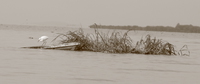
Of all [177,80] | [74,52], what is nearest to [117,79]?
[177,80]

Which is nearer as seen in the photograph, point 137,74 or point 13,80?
point 13,80

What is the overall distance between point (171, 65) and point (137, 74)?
4.21m

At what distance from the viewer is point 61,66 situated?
15586 mm

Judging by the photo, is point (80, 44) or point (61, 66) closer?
point (61, 66)

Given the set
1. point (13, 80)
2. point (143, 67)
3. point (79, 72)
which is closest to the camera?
point (13, 80)

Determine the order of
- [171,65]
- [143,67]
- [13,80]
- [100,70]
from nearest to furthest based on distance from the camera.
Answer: [13,80], [100,70], [143,67], [171,65]

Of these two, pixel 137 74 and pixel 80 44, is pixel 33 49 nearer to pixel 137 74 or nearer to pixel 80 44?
pixel 80 44

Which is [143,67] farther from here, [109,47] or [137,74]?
[109,47]

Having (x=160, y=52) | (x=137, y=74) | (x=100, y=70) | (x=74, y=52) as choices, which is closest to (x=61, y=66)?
(x=100, y=70)

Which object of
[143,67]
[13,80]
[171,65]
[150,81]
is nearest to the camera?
[13,80]

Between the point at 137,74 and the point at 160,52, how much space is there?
8837mm

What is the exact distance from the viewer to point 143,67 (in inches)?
662

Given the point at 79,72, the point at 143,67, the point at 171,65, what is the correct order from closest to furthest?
1. the point at 79,72
2. the point at 143,67
3. the point at 171,65

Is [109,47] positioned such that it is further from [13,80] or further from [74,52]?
[13,80]
